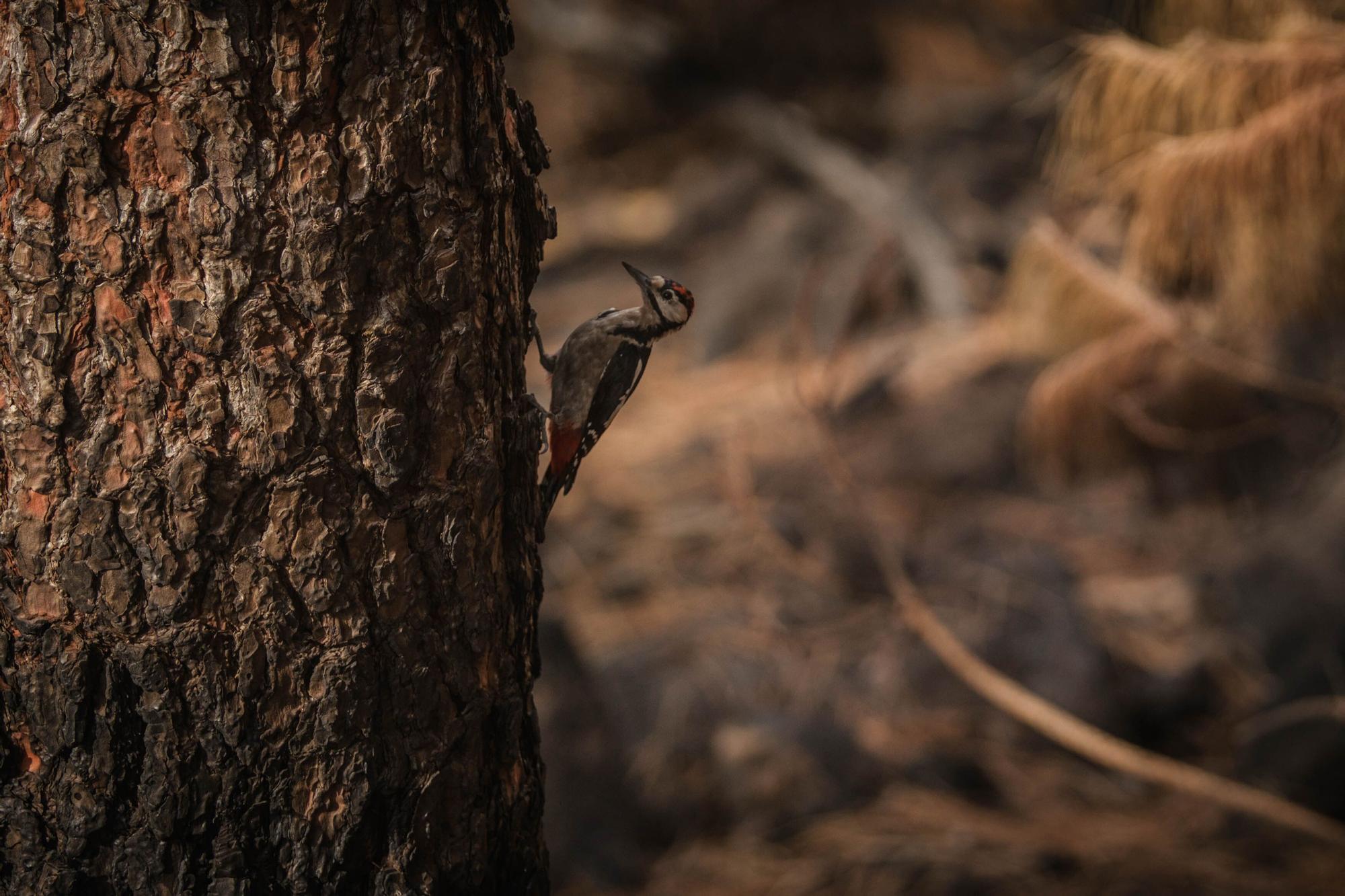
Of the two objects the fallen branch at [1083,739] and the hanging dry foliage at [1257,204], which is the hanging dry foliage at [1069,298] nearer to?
the hanging dry foliage at [1257,204]

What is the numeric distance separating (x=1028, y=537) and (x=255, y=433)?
3340 mm

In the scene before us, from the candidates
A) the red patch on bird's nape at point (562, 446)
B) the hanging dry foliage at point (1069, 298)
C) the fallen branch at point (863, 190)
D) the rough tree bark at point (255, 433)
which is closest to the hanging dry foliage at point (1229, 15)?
the hanging dry foliage at point (1069, 298)

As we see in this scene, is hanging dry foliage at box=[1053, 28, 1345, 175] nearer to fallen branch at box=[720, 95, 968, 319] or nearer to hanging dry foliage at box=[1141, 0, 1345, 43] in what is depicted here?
hanging dry foliage at box=[1141, 0, 1345, 43]

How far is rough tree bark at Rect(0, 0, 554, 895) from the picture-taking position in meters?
0.73

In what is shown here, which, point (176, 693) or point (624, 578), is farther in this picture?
point (624, 578)

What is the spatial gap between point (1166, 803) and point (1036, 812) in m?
0.36

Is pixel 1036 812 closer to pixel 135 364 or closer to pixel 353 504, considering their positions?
pixel 353 504

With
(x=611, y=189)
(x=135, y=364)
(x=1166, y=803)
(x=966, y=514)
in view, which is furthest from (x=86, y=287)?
(x=611, y=189)

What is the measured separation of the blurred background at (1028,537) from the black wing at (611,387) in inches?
37.7

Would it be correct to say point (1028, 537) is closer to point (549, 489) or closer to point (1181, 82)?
point (1181, 82)

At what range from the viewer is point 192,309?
0.75 meters

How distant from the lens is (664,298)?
129 cm

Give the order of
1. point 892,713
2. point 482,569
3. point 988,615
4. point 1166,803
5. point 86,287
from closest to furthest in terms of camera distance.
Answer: point 86,287 → point 482,569 → point 1166,803 → point 892,713 → point 988,615

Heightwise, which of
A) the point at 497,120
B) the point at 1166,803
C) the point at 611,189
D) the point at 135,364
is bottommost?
the point at 1166,803
